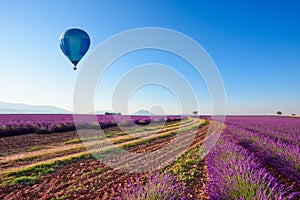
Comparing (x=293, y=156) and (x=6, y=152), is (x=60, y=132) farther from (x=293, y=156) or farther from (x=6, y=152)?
(x=293, y=156)

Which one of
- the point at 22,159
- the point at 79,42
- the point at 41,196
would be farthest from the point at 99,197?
the point at 79,42

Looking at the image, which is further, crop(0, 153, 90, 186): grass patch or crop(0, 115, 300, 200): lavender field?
crop(0, 153, 90, 186): grass patch

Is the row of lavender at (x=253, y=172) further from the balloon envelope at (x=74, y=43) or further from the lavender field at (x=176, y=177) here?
the balloon envelope at (x=74, y=43)

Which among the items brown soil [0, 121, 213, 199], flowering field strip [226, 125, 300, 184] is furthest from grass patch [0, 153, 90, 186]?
flowering field strip [226, 125, 300, 184]

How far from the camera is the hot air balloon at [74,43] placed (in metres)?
11.8

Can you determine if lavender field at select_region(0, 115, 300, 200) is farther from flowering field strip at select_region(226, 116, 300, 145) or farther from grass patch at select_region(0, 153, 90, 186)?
flowering field strip at select_region(226, 116, 300, 145)

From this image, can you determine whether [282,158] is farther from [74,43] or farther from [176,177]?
[74,43]

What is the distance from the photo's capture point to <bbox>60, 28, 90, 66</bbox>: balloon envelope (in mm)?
11820

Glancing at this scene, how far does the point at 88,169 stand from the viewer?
22.2 ft

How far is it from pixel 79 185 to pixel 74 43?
8.31m

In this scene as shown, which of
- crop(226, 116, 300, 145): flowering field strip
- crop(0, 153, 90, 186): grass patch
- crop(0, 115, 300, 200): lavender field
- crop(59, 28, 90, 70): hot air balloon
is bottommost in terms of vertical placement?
crop(0, 153, 90, 186): grass patch

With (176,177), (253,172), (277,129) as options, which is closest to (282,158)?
(253,172)

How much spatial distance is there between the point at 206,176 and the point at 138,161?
261cm

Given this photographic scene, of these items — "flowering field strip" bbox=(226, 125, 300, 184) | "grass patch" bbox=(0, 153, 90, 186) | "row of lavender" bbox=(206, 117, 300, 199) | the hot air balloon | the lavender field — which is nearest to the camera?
"row of lavender" bbox=(206, 117, 300, 199)
